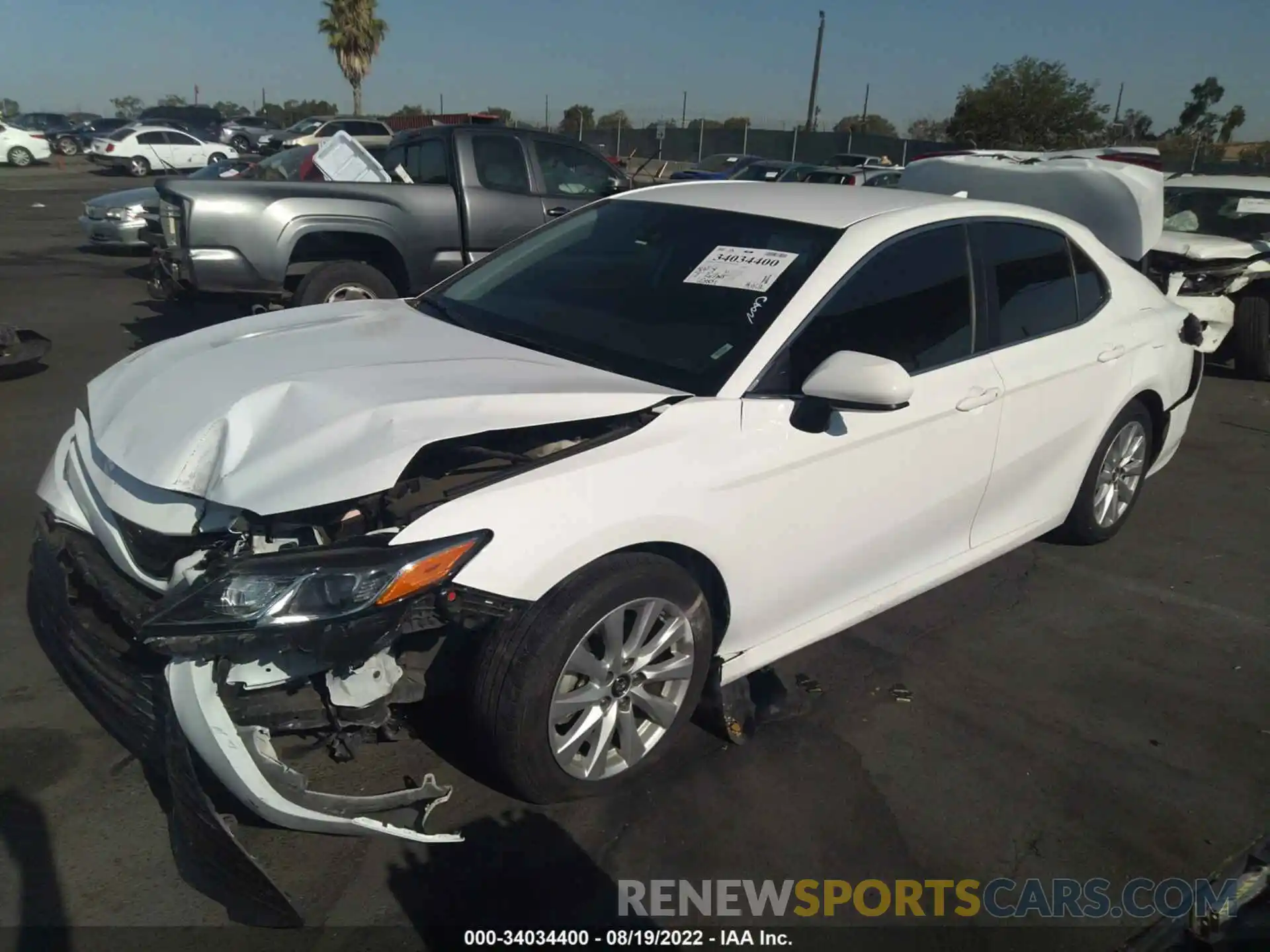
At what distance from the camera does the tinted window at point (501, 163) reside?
805 cm

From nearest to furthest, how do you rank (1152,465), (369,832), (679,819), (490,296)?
(369,832), (679,819), (490,296), (1152,465)

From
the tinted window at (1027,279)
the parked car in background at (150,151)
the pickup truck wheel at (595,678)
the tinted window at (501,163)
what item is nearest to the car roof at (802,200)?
the tinted window at (1027,279)

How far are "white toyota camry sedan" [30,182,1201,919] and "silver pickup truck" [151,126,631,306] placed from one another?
354cm

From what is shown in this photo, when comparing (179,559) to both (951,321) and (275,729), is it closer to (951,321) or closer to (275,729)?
(275,729)

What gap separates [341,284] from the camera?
739 cm

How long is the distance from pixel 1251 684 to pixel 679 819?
2.41 m

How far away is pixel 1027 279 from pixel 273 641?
317 centimetres

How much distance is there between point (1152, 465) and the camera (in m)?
4.98

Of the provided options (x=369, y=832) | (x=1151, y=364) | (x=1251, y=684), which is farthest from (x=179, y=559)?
(x=1151, y=364)

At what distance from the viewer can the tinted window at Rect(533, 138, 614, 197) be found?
27.4 ft

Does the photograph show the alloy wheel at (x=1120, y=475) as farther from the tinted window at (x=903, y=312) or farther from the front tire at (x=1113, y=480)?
the tinted window at (x=903, y=312)

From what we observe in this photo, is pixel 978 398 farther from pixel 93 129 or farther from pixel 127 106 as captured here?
pixel 127 106

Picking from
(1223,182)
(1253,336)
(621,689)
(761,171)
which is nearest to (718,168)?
→ (761,171)

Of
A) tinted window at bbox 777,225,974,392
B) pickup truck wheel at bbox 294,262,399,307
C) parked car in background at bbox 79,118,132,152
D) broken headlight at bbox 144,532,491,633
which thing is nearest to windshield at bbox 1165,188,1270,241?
tinted window at bbox 777,225,974,392
